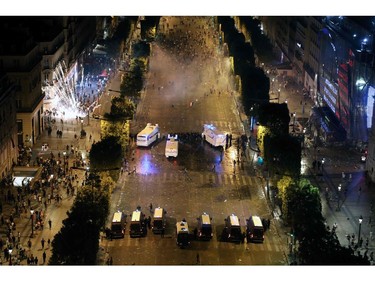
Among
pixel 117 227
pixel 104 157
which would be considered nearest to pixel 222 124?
pixel 104 157

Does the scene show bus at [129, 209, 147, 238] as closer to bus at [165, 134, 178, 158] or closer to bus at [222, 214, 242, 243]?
bus at [222, 214, 242, 243]

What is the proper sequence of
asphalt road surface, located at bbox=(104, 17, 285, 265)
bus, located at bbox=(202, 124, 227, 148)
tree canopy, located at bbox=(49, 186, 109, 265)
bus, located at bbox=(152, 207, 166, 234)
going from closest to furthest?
tree canopy, located at bbox=(49, 186, 109, 265), asphalt road surface, located at bbox=(104, 17, 285, 265), bus, located at bbox=(152, 207, 166, 234), bus, located at bbox=(202, 124, 227, 148)

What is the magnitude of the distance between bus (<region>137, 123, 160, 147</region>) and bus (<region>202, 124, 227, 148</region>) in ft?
19.9

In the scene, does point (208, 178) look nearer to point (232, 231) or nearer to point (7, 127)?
point (232, 231)

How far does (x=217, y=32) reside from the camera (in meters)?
193

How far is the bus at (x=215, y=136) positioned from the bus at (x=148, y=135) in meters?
6.07

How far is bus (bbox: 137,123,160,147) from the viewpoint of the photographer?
3861 inches

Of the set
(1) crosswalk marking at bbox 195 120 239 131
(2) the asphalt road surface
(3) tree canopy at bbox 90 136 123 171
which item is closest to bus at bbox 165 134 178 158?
(2) the asphalt road surface

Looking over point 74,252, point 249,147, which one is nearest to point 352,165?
point 249,147

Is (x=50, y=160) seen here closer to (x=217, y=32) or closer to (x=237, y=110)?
(x=237, y=110)

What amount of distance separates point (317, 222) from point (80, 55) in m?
83.5

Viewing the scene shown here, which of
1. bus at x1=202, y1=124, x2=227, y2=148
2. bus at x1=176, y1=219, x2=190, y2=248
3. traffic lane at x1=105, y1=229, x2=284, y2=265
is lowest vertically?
traffic lane at x1=105, y1=229, x2=284, y2=265

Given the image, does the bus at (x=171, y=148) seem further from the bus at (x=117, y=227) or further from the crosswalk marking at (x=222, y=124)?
the bus at (x=117, y=227)

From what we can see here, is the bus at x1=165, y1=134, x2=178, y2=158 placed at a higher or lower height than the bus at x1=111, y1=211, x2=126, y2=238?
higher
